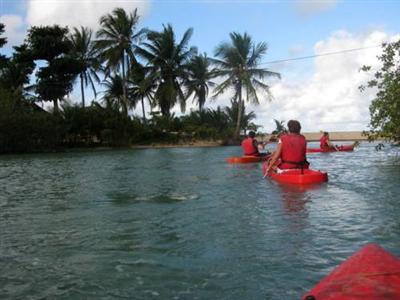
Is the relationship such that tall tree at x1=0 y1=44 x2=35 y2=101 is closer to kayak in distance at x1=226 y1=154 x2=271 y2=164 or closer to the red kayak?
kayak in distance at x1=226 y1=154 x2=271 y2=164

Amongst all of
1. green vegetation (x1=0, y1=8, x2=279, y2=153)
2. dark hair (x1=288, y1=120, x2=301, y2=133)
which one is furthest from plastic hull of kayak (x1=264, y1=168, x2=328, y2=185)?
green vegetation (x1=0, y1=8, x2=279, y2=153)

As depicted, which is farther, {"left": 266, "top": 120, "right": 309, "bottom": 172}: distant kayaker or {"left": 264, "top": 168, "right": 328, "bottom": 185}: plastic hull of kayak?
{"left": 266, "top": 120, "right": 309, "bottom": 172}: distant kayaker

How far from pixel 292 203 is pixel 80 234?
462 cm

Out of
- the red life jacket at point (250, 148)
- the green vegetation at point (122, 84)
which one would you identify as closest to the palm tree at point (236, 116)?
the green vegetation at point (122, 84)

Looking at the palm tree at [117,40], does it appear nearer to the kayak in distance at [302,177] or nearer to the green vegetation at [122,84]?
the green vegetation at [122,84]

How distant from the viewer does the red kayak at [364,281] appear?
3.43 m

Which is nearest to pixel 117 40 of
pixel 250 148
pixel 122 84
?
pixel 122 84

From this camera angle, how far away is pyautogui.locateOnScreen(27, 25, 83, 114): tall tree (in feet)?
148

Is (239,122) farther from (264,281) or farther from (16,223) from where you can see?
(264,281)

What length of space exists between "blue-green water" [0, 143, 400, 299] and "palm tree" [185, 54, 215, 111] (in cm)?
3924

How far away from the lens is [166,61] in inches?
2012

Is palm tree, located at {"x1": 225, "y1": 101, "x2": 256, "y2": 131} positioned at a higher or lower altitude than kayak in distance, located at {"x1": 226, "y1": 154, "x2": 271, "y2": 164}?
higher

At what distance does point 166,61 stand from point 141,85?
134 inches

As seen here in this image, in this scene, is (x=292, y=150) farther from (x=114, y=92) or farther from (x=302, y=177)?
(x=114, y=92)
